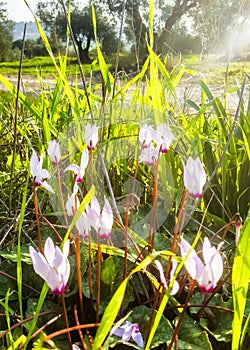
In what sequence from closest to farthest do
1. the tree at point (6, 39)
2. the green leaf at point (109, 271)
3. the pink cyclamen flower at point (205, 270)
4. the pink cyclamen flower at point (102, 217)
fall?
the pink cyclamen flower at point (205, 270) → the pink cyclamen flower at point (102, 217) → the green leaf at point (109, 271) → the tree at point (6, 39)

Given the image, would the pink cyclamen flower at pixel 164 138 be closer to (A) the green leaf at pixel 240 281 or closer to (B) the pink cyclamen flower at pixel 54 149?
(B) the pink cyclamen flower at pixel 54 149

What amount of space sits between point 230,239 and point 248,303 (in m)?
0.32

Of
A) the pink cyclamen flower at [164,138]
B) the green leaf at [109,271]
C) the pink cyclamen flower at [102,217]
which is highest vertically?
the pink cyclamen flower at [164,138]

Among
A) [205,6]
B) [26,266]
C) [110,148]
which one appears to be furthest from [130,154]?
[205,6]

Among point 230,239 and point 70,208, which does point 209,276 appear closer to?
point 70,208

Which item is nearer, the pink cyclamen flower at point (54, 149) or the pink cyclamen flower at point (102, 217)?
the pink cyclamen flower at point (102, 217)

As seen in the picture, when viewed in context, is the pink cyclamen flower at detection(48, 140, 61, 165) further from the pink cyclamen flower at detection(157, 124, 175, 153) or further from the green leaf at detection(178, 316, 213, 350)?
the green leaf at detection(178, 316, 213, 350)

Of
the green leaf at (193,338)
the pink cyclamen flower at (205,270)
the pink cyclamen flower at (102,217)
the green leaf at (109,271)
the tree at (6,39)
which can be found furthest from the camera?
the tree at (6,39)

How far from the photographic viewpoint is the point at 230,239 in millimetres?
1146

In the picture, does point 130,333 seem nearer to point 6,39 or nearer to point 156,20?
point 156,20

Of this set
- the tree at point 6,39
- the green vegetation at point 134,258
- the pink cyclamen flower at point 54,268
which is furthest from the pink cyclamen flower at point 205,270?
the tree at point 6,39

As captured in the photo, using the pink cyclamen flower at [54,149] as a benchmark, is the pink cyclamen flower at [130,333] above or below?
below

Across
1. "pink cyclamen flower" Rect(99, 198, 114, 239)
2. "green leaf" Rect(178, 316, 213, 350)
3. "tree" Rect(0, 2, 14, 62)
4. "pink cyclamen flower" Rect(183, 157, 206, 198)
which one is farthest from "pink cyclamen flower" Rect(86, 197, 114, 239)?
"tree" Rect(0, 2, 14, 62)

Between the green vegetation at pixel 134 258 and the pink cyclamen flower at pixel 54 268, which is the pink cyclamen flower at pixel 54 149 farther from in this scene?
the pink cyclamen flower at pixel 54 268
